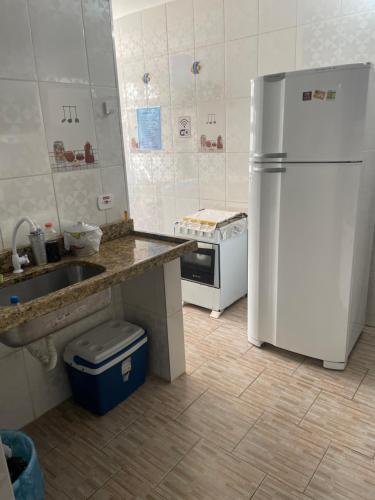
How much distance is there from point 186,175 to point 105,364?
197 centimetres

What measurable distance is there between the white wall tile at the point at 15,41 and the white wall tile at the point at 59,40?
4 cm

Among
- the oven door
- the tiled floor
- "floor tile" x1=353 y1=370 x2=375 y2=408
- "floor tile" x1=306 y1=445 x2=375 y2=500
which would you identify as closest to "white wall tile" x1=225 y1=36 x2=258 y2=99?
the oven door

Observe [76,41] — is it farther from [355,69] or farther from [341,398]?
[341,398]

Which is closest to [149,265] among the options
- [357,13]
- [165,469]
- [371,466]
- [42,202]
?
[42,202]

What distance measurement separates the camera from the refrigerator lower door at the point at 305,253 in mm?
1958

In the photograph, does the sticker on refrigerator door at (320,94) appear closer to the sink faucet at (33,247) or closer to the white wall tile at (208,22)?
the white wall tile at (208,22)

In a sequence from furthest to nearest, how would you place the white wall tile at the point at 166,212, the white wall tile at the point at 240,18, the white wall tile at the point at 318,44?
the white wall tile at the point at 166,212 → the white wall tile at the point at 240,18 → the white wall tile at the point at 318,44

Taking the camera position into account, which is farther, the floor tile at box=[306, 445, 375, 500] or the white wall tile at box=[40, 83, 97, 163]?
the white wall tile at box=[40, 83, 97, 163]

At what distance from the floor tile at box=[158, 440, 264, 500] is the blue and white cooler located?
0.51 metres

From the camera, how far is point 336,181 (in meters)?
1.92

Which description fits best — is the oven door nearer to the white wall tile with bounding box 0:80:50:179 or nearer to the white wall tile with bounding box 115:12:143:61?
the white wall tile with bounding box 0:80:50:179

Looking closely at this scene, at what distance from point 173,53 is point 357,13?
1.44 m

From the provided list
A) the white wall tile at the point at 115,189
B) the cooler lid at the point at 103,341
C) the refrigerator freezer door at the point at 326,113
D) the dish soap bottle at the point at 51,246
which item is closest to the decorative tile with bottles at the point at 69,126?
the white wall tile at the point at 115,189

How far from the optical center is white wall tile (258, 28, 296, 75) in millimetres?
2527
